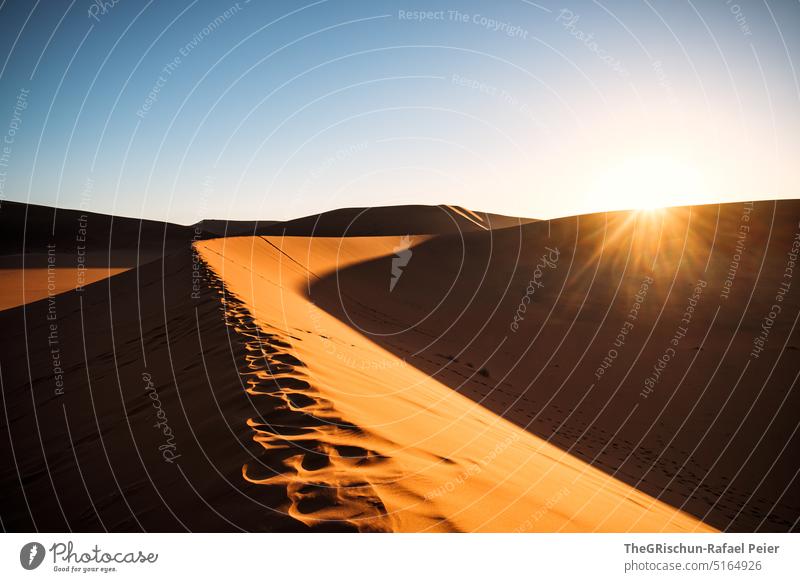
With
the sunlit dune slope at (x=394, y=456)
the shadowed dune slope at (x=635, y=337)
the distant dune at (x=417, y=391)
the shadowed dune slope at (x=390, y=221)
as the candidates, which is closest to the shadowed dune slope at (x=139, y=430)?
the distant dune at (x=417, y=391)

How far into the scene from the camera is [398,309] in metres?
17.6

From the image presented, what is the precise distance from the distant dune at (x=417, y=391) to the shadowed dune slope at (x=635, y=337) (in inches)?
3.3

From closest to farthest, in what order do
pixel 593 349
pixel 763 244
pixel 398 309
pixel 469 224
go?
pixel 593 349 → pixel 398 309 → pixel 763 244 → pixel 469 224

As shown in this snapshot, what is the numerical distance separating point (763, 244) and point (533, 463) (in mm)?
22859

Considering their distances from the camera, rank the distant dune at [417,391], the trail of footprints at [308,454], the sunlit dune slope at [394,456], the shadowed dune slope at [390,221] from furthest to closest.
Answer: the shadowed dune slope at [390,221], the distant dune at [417,391], the sunlit dune slope at [394,456], the trail of footprints at [308,454]

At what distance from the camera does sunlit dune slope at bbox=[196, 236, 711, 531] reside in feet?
11.3

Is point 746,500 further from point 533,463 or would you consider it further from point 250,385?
point 250,385

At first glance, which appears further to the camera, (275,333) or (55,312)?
(55,312)

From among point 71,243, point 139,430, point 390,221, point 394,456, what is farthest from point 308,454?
point 390,221

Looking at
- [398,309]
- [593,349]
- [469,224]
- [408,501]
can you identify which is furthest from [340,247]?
[469,224]

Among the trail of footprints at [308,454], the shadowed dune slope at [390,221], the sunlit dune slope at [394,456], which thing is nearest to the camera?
the trail of footprints at [308,454]

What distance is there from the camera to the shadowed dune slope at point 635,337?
352 inches
